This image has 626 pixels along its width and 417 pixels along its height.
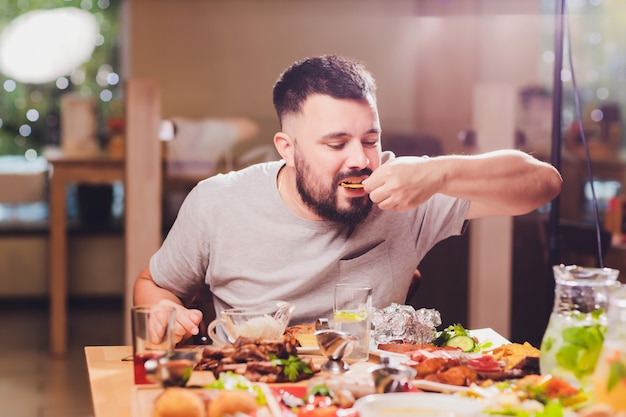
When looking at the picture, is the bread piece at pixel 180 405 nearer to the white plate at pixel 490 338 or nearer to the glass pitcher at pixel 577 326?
the glass pitcher at pixel 577 326

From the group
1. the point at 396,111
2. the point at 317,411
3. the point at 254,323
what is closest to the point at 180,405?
the point at 317,411

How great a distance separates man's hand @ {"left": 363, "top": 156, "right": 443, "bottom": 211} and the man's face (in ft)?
0.86

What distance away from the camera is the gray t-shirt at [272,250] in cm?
233

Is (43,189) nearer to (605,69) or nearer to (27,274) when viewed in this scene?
(27,274)

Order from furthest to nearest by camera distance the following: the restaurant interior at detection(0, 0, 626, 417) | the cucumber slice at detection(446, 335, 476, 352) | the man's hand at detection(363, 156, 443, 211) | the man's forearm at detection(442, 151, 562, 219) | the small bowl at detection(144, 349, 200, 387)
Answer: the restaurant interior at detection(0, 0, 626, 417) → the man's forearm at detection(442, 151, 562, 219) → the man's hand at detection(363, 156, 443, 211) → the cucumber slice at detection(446, 335, 476, 352) → the small bowl at detection(144, 349, 200, 387)

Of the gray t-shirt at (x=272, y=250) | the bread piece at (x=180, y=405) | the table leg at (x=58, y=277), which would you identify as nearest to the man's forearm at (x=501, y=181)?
the gray t-shirt at (x=272, y=250)

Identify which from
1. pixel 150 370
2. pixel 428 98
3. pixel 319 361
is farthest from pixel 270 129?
pixel 150 370

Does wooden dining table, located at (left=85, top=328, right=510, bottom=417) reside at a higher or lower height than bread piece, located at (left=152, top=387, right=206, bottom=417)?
lower

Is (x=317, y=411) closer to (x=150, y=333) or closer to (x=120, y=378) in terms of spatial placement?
(x=150, y=333)

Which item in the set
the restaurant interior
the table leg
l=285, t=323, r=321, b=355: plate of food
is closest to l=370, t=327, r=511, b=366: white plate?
l=285, t=323, r=321, b=355: plate of food

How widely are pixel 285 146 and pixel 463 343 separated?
2.63ft

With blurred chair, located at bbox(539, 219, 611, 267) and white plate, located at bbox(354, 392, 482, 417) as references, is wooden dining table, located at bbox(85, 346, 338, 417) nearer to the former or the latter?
white plate, located at bbox(354, 392, 482, 417)

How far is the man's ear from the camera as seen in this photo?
240cm

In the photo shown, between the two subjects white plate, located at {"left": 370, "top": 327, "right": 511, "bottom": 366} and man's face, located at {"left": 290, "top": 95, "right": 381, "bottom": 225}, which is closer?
white plate, located at {"left": 370, "top": 327, "right": 511, "bottom": 366}
